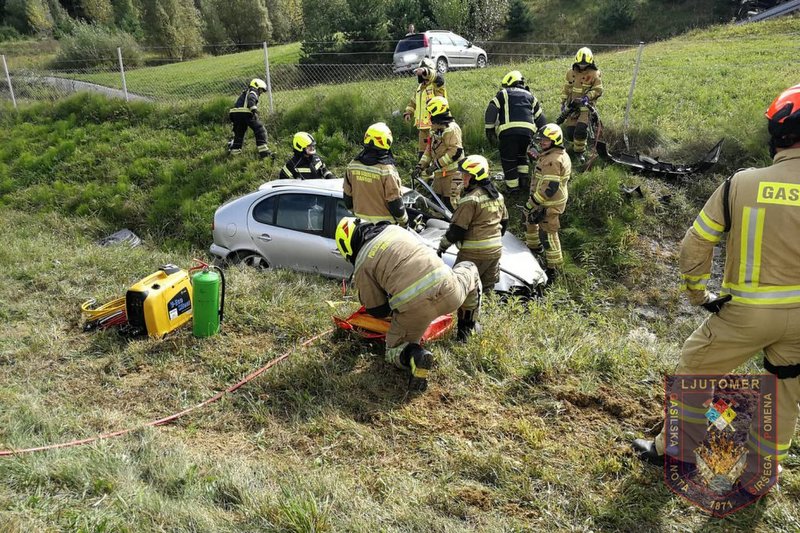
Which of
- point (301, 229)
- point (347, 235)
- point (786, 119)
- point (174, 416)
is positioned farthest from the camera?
point (301, 229)

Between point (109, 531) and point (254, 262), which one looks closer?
point (109, 531)

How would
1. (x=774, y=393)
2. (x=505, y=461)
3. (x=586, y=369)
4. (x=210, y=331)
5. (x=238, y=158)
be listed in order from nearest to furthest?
(x=774, y=393) → (x=505, y=461) → (x=586, y=369) → (x=210, y=331) → (x=238, y=158)

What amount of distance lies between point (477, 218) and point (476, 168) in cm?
48

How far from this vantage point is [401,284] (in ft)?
12.3

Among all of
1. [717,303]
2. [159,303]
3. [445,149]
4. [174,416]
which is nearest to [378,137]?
[445,149]

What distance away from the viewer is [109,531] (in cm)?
248

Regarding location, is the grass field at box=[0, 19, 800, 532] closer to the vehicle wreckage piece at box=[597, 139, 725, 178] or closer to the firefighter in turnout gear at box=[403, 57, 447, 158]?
the vehicle wreckage piece at box=[597, 139, 725, 178]

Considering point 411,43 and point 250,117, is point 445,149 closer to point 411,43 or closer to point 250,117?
point 250,117

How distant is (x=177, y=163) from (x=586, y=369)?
9.13 meters

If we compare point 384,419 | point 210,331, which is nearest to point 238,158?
point 210,331

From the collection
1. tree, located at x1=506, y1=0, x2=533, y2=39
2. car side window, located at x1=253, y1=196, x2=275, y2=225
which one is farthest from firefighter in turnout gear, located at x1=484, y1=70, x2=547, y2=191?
tree, located at x1=506, y1=0, x2=533, y2=39

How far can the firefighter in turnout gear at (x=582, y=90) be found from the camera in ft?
25.3

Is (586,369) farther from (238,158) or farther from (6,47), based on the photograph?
(6,47)

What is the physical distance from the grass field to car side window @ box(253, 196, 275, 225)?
831 mm
